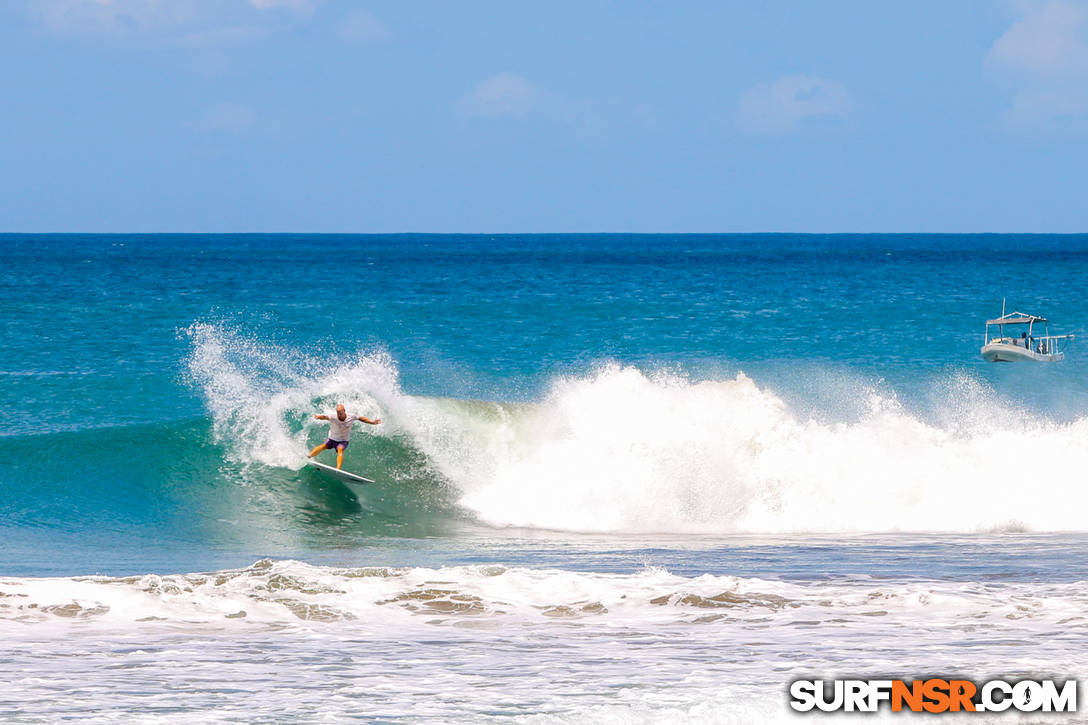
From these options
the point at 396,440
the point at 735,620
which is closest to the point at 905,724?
the point at 735,620

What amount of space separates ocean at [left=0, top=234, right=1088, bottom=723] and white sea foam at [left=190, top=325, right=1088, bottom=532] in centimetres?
6

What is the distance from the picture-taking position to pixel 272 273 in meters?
87.2

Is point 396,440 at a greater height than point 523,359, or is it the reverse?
point 523,359

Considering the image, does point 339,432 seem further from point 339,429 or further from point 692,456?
point 692,456

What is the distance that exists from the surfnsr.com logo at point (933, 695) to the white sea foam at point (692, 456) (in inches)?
324

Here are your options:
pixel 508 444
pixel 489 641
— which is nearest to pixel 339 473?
pixel 508 444

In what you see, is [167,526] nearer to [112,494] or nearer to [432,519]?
[112,494]

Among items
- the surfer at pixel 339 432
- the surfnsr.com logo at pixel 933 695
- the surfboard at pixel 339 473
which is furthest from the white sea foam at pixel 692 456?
the surfnsr.com logo at pixel 933 695

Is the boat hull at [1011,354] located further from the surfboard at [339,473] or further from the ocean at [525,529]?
the surfboard at [339,473]

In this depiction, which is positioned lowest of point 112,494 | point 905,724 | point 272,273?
point 905,724

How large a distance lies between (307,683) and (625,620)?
9.89ft

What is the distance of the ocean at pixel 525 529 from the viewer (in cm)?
→ 822

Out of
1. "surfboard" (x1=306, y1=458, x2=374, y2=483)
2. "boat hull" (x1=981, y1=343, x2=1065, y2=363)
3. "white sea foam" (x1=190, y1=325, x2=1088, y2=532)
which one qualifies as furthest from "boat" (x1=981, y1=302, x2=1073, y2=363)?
"surfboard" (x1=306, y1=458, x2=374, y2=483)

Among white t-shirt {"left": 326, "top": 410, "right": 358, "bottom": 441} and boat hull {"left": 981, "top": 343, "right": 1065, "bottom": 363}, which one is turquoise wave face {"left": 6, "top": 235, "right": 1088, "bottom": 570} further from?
white t-shirt {"left": 326, "top": 410, "right": 358, "bottom": 441}
